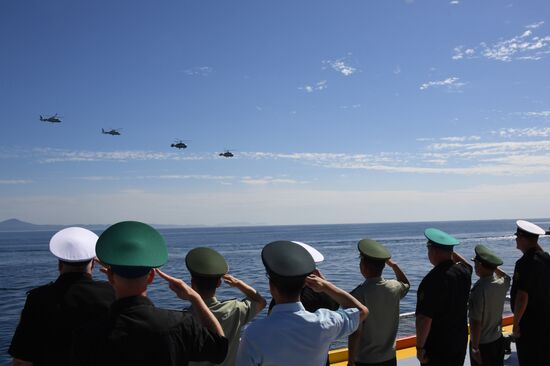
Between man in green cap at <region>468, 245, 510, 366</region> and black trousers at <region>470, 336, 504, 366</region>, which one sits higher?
man in green cap at <region>468, 245, 510, 366</region>

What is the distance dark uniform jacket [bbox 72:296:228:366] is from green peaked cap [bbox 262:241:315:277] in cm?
60

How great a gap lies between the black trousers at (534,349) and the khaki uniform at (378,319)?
2228 mm

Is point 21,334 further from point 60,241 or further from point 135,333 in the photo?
point 135,333

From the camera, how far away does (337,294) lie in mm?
2986

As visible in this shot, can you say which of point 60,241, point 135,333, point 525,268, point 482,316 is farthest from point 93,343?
point 525,268

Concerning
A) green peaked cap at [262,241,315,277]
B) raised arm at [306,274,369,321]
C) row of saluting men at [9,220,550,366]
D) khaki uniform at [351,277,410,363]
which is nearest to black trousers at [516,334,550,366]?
row of saluting men at [9,220,550,366]

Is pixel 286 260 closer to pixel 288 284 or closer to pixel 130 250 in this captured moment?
pixel 288 284

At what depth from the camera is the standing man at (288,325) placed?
2.55m

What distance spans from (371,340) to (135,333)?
2.74 m

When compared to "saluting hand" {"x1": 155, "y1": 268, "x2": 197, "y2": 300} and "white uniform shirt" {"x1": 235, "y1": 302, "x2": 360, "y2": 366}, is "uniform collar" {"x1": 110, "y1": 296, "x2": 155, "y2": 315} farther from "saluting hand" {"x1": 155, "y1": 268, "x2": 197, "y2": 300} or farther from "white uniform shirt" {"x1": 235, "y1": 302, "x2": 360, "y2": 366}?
"white uniform shirt" {"x1": 235, "y1": 302, "x2": 360, "y2": 366}

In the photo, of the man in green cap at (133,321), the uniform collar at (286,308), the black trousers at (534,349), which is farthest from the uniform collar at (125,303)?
the black trousers at (534,349)

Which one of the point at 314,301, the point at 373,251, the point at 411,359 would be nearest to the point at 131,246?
the point at 314,301

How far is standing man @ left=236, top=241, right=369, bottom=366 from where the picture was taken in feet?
8.36

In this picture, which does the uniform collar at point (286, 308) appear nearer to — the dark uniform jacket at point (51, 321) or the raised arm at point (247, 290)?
the raised arm at point (247, 290)
